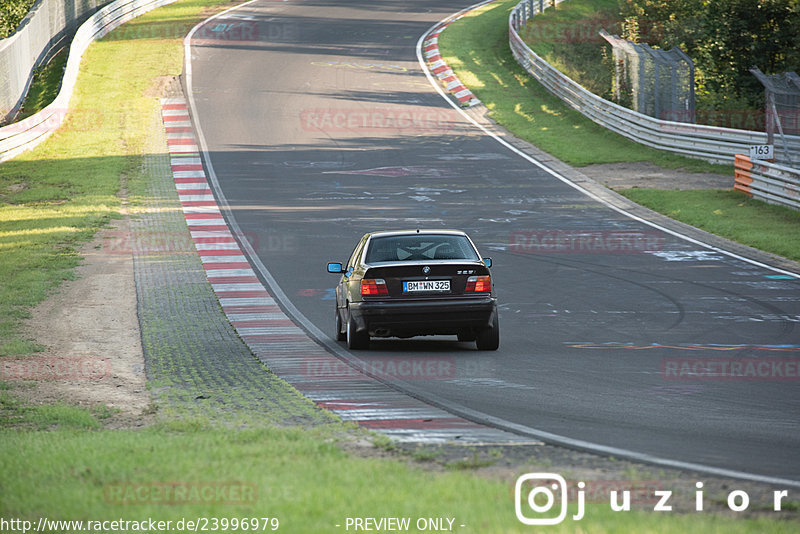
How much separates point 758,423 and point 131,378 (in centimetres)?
636

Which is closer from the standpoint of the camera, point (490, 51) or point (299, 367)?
point (299, 367)

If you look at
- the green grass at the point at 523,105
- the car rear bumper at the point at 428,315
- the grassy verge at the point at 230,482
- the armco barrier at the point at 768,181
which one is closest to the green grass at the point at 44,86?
the green grass at the point at 523,105

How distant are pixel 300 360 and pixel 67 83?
98.2 feet

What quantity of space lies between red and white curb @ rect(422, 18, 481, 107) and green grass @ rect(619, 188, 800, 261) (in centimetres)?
1387

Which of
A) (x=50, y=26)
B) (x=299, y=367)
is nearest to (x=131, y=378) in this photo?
(x=299, y=367)

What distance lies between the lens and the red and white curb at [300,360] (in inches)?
322

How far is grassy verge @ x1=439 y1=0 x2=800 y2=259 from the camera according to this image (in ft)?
76.4

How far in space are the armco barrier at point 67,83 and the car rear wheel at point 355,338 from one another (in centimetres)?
2209

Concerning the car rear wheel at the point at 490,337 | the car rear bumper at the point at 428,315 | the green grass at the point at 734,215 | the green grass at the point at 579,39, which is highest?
the green grass at the point at 579,39

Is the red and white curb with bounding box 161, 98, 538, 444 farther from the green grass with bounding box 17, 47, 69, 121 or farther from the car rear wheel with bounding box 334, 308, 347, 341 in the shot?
the green grass with bounding box 17, 47, 69, 121

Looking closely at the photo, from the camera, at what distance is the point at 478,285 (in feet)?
40.5

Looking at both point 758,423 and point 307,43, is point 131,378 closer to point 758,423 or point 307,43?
point 758,423

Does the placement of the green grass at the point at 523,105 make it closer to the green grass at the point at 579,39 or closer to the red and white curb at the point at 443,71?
the red and white curb at the point at 443,71

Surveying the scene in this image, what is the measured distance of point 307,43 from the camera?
160 ft
